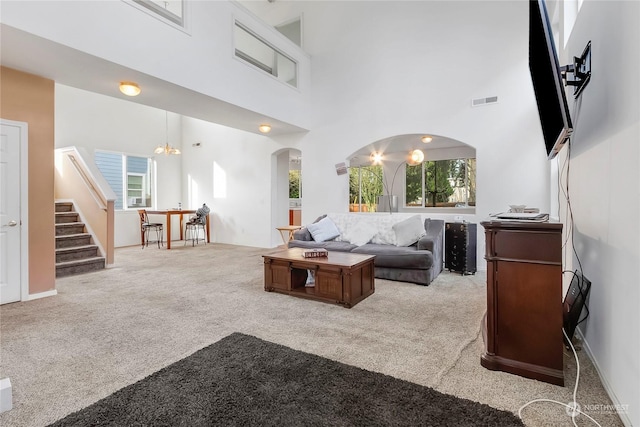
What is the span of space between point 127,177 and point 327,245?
6.16 m

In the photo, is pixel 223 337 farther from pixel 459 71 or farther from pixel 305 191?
pixel 459 71

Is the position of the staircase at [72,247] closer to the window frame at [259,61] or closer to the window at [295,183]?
the window frame at [259,61]

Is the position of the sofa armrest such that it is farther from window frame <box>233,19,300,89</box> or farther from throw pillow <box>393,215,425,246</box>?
window frame <box>233,19,300,89</box>

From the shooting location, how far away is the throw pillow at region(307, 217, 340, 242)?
5.36m

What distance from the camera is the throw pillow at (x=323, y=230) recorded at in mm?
5359

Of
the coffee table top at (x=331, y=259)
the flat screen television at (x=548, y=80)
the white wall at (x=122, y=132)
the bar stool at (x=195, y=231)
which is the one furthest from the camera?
the bar stool at (x=195, y=231)

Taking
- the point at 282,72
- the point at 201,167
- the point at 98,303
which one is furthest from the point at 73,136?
the point at 98,303

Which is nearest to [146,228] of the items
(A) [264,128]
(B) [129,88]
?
(A) [264,128]

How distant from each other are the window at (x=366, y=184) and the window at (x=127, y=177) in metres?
5.86

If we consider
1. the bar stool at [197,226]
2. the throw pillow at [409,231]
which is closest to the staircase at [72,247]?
the bar stool at [197,226]

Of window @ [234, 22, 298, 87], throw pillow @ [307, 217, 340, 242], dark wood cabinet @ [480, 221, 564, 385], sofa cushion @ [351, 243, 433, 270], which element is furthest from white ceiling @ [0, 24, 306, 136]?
dark wood cabinet @ [480, 221, 564, 385]

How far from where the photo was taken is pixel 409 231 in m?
4.75

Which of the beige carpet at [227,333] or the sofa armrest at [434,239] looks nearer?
the beige carpet at [227,333]

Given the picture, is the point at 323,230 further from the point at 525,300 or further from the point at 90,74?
the point at 90,74
